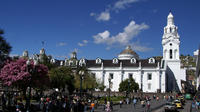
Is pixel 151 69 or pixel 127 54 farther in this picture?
pixel 127 54

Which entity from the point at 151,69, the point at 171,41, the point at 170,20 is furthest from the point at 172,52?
the point at 170,20

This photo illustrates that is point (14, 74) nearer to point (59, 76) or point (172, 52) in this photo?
point (59, 76)

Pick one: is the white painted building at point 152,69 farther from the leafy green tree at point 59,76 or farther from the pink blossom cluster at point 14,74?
the pink blossom cluster at point 14,74

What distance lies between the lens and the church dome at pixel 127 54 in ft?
268

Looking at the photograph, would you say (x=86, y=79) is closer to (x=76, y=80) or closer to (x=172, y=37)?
(x=76, y=80)

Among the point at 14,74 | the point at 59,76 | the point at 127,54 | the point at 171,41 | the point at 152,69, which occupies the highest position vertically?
the point at 171,41

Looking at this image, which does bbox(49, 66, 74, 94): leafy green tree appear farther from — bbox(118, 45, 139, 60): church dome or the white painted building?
bbox(118, 45, 139, 60): church dome

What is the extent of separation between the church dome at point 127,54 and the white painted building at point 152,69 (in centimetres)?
918

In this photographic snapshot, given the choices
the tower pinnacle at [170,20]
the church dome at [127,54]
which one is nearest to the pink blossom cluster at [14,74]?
the tower pinnacle at [170,20]

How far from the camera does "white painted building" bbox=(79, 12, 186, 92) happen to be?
65.6 metres

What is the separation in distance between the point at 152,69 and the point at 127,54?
17181 mm

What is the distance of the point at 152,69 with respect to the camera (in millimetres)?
66000

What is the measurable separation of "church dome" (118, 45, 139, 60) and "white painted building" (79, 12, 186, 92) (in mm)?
9181

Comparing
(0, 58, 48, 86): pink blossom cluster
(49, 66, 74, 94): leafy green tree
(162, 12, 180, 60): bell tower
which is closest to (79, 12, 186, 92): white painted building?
(162, 12, 180, 60): bell tower
